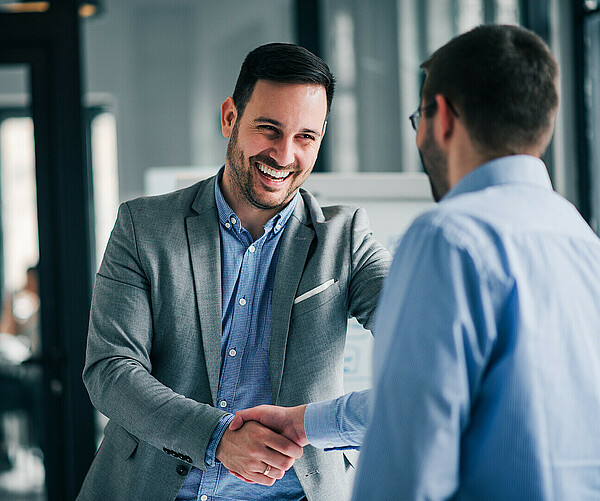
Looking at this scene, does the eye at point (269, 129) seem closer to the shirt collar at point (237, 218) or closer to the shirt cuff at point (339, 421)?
the shirt collar at point (237, 218)

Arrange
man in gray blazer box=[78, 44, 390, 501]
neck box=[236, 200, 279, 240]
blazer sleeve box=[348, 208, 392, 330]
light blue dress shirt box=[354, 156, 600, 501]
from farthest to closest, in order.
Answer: neck box=[236, 200, 279, 240] < blazer sleeve box=[348, 208, 392, 330] < man in gray blazer box=[78, 44, 390, 501] < light blue dress shirt box=[354, 156, 600, 501]

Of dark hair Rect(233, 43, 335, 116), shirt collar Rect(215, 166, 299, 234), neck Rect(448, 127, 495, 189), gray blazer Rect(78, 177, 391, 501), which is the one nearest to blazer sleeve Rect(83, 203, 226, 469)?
gray blazer Rect(78, 177, 391, 501)

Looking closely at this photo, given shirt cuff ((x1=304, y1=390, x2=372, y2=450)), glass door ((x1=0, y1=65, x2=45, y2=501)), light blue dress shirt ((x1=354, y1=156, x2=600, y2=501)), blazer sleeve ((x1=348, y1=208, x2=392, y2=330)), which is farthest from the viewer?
glass door ((x1=0, y1=65, x2=45, y2=501))

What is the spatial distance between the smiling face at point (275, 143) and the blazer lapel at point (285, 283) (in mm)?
80

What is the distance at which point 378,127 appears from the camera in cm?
307

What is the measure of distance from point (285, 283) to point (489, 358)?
76 centimetres

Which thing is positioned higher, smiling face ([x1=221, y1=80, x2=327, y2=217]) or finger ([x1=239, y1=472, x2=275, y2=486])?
smiling face ([x1=221, y1=80, x2=327, y2=217])

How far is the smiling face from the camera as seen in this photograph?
155 centimetres

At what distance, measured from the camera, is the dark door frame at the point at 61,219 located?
2.93 metres

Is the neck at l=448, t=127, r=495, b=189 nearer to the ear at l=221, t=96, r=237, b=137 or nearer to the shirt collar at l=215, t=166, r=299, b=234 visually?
the shirt collar at l=215, t=166, r=299, b=234

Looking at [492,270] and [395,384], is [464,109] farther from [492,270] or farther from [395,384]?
[395,384]

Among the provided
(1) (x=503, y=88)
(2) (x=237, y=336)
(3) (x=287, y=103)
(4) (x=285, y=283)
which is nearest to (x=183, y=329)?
(2) (x=237, y=336)

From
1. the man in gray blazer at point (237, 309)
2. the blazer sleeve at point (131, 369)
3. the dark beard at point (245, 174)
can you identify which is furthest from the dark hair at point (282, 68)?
the blazer sleeve at point (131, 369)

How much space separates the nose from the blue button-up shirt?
12 centimetres
